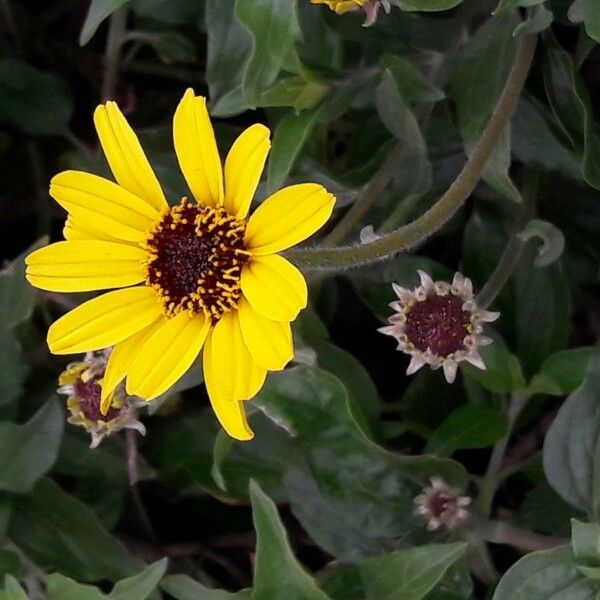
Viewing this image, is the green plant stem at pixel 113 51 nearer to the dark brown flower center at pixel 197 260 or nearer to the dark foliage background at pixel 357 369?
the dark foliage background at pixel 357 369

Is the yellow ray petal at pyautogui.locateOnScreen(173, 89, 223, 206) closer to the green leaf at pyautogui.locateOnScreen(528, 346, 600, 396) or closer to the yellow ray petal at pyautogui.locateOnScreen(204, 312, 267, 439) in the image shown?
→ the yellow ray petal at pyautogui.locateOnScreen(204, 312, 267, 439)

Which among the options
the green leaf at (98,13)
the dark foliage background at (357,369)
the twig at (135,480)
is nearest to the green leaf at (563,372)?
the dark foliage background at (357,369)

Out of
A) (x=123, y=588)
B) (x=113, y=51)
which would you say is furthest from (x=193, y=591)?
(x=113, y=51)

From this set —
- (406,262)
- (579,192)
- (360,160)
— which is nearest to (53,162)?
(360,160)

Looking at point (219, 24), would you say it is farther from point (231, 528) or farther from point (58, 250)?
point (231, 528)

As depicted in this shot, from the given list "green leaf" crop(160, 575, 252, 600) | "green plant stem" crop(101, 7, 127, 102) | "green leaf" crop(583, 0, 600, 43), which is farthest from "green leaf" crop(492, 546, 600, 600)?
"green plant stem" crop(101, 7, 127, 102)

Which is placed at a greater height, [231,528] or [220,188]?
[220,188]
